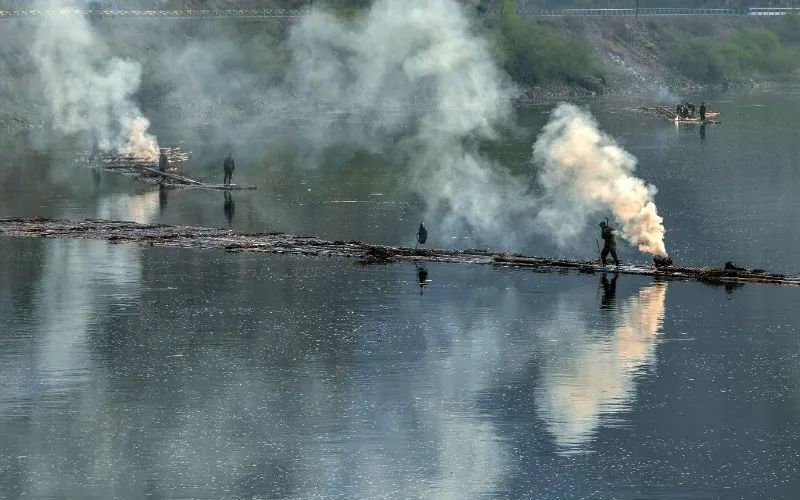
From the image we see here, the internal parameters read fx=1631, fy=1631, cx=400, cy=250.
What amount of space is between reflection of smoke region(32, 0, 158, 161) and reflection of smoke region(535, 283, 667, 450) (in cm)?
10166

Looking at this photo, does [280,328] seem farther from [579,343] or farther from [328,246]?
[328,246]

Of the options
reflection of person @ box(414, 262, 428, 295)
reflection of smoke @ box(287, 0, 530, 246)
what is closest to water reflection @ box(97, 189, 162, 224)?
reflection of smoke @ box(287, 0, 530, 246)

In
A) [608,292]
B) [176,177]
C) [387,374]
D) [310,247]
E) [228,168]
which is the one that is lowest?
[387,374]

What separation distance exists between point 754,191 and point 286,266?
48.4 m

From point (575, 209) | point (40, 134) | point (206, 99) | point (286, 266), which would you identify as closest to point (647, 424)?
point (286, 266)

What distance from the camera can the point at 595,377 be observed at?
56.0 m

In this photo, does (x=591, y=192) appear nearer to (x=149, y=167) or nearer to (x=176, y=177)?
(x=176, y=177)

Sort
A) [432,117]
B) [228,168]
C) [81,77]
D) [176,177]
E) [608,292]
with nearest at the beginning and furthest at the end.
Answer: [608,292]
[228,168]
[176,177]
[81,77]
[432,117]

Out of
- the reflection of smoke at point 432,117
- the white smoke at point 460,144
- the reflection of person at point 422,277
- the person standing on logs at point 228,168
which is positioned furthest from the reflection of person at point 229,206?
the reflection of person at point 422,277

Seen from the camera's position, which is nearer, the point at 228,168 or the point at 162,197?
the point at 162,197

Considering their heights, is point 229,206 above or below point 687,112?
below

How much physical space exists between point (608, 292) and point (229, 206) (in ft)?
116

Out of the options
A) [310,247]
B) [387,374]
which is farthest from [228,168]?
[387,374]

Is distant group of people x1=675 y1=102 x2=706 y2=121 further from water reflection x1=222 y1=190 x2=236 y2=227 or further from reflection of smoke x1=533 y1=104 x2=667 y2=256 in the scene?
water reflection x1=222 y1=190 x2=236 y2=227
